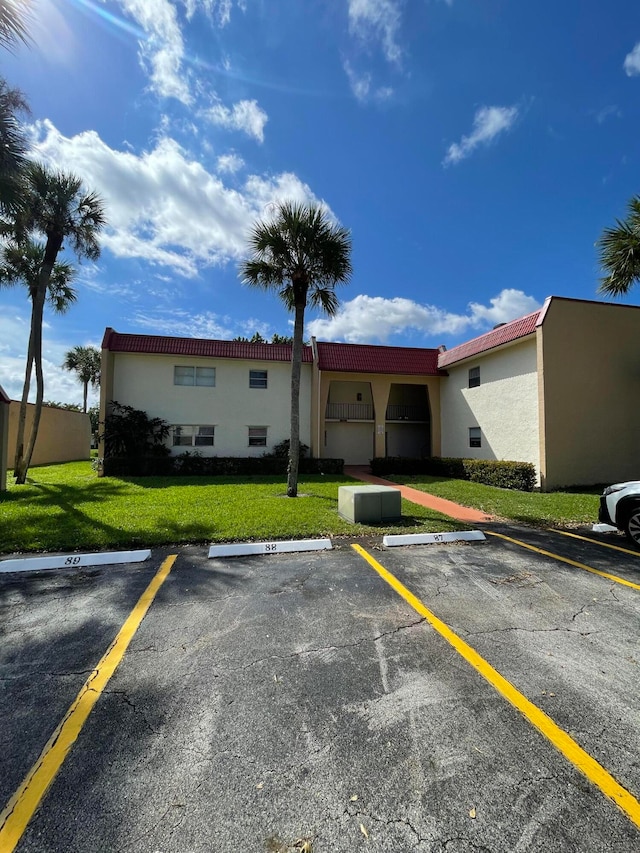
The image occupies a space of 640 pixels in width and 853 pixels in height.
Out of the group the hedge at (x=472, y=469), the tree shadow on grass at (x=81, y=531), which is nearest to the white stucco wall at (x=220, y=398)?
the hedge at (x=472, y=469)

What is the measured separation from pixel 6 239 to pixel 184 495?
12.9 meters

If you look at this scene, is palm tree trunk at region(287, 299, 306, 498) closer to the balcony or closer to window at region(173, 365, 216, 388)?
window at region(173, 365, 216, 388)

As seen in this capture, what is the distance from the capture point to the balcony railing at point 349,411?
70.3 ft

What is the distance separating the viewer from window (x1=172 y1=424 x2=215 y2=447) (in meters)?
17.9

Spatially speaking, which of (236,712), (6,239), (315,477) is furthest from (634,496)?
(6,239)

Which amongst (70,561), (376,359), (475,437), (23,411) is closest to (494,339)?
(475,437)

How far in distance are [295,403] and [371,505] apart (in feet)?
14.3

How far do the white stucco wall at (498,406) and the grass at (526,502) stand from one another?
188 cm

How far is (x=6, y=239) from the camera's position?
1449 centimetres

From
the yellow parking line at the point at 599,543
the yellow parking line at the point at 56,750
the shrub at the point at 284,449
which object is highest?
the shrub at the point at 284,449

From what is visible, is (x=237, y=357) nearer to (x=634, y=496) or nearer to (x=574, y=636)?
(x=634, y=496)

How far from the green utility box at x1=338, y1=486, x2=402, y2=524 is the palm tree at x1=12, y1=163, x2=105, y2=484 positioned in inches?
523

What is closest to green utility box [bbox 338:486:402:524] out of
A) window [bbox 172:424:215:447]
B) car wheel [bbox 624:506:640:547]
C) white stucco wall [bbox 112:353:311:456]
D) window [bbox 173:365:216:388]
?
car wheel [bbox 624:506:640:547]

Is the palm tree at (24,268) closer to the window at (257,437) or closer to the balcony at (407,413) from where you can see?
the window at (257,437)
